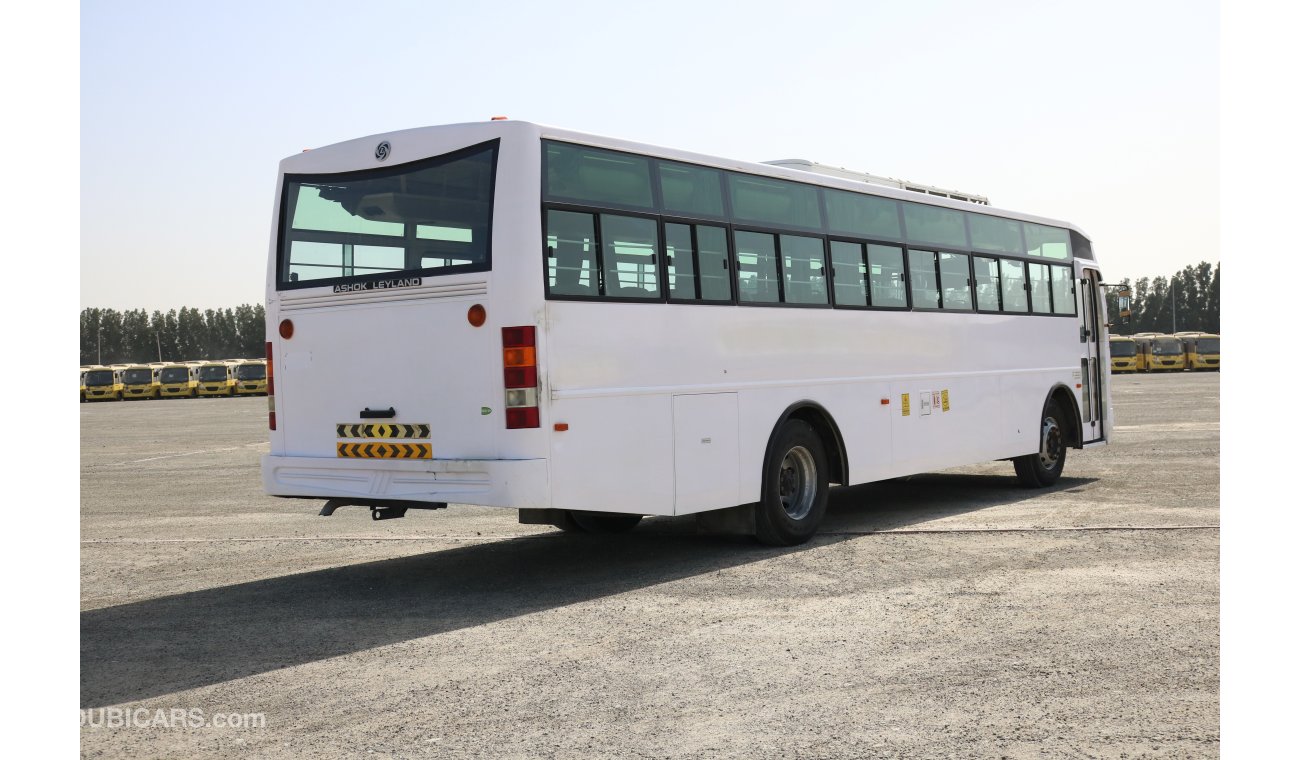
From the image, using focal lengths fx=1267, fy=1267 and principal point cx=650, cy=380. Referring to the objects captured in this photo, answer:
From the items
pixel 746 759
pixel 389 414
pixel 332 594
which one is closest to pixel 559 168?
pixel 389 414

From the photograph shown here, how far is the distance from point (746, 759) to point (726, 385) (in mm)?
5401

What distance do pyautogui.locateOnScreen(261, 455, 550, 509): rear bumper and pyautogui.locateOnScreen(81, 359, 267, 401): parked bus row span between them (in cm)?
5908

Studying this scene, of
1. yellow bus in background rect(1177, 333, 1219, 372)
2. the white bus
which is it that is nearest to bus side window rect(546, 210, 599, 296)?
the white bus

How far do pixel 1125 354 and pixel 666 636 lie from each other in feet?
214

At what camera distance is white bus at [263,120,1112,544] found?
8609mm

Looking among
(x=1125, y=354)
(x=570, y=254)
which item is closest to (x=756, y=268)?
(x=570, y=254)

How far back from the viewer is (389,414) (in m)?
9.09

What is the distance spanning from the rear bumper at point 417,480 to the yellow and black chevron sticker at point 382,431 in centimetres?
19

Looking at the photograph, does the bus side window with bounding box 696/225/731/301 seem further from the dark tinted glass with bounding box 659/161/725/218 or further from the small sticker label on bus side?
the small sticker label on bus side

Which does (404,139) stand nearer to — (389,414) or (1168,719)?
(389,414)

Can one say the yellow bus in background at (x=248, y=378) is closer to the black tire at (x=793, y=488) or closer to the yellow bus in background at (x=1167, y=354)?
the yellow bus in background at (x=1167, y=354)

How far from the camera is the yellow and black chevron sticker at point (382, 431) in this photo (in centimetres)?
895

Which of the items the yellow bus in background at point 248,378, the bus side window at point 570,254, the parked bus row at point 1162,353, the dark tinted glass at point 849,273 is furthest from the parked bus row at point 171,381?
the bus side window at point 570,254

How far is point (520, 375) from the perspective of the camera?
27.9ft
